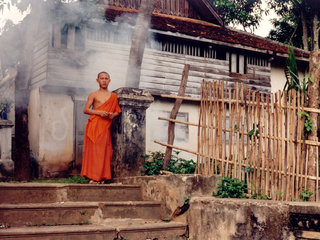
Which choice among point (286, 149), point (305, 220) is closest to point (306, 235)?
point (305, 220)

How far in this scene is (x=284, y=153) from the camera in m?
4.56

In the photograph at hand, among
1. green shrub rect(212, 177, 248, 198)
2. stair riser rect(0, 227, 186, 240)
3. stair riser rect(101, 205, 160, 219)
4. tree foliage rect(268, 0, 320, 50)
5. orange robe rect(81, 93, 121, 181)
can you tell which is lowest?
stair riser rect(0, 227, 186, 240)

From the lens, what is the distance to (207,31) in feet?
48.6

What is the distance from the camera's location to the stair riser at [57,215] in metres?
4.23

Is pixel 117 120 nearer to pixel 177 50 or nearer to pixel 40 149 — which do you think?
pixel 40 149

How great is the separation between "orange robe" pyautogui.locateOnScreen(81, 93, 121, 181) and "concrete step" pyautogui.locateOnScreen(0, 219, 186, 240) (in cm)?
150

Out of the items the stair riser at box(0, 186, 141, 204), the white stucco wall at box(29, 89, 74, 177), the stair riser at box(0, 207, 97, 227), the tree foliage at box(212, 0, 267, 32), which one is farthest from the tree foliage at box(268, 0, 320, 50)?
the stair riser at box(0, 207, 97, 227)

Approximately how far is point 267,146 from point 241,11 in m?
16.5

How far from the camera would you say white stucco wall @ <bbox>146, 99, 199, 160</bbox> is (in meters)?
13.3

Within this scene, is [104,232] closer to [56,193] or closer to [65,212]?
[65,212]

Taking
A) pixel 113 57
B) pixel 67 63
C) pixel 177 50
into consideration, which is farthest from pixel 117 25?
pixel 177 50

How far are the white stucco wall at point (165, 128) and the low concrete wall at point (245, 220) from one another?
879cm

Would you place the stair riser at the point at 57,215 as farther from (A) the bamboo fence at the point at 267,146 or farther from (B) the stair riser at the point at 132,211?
(A) the bamboo fence at the point at 267,146

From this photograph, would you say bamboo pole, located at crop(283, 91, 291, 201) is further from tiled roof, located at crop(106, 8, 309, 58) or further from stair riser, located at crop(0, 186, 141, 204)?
tiled roof, located at crop(106, 8, 309, 58)
